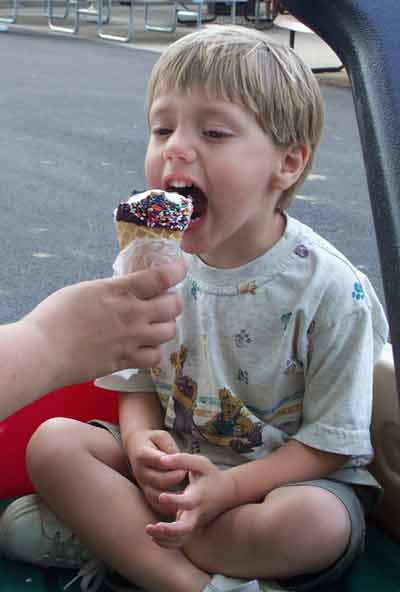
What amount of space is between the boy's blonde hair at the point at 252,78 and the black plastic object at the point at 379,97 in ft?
1.59

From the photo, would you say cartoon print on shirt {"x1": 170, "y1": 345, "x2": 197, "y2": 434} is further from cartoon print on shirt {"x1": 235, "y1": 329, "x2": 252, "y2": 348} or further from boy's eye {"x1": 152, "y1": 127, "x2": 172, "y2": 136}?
boy's eye {"x1": 152, "y1": 127, "x2": 172, "y2": 136}

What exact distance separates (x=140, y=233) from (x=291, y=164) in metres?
0.32

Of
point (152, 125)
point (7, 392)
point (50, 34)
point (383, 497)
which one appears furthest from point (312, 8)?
point (50, 34)

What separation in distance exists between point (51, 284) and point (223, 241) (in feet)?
4.15

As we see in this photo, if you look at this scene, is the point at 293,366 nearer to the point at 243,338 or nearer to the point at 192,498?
the point at 243,338

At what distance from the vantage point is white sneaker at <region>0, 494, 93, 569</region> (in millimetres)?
1189

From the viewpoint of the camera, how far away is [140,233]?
34.9 inches

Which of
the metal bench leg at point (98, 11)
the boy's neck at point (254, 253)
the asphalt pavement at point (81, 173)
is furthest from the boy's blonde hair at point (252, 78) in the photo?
the metal bench leg at point (98, 11)

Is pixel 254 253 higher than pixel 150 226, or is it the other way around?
pixel 150 226

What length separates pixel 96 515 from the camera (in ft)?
3.71

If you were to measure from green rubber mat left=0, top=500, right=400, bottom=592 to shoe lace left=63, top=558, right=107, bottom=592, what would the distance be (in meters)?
0.02

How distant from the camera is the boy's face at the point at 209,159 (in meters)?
1.04

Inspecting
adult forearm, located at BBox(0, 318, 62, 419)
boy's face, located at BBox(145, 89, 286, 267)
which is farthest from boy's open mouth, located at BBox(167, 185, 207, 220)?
adult forearm, located at BBox(0, 318, 62, 419)

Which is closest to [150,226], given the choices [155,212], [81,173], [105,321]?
[155,212]
